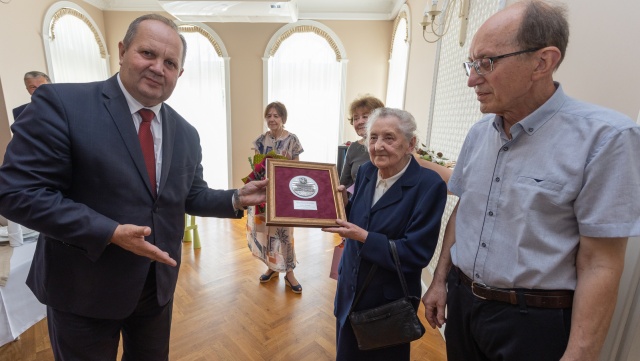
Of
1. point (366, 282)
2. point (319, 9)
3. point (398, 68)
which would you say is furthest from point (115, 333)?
point (319, 9)

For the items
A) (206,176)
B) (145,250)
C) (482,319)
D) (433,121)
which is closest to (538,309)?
(482,319)

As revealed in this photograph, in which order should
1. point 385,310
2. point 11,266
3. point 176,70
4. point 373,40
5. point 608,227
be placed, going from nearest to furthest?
point 608,227 < point 176,70 < point 385,310 < point 11,266 < point 373,40

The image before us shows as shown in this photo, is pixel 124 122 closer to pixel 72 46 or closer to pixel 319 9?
pixel 319 9

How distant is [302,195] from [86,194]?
0.78 m

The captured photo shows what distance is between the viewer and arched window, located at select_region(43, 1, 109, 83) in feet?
14.1

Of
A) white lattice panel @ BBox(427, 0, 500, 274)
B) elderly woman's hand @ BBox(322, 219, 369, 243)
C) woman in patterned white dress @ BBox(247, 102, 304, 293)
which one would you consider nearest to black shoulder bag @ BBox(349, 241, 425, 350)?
elderly woman's hand @ BBox(322, 219, 369, 243)

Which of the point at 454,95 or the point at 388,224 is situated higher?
the point at 454,95

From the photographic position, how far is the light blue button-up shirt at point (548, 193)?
2.51 feet

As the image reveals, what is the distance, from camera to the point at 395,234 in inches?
52.4

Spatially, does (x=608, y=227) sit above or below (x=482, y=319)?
above

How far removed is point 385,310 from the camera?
Result: 50.9 inches

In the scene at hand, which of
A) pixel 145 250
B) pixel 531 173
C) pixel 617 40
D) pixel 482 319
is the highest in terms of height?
pixel 617 40

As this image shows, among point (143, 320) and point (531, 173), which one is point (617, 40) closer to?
point (531, 173)

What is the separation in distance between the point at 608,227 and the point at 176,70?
1.46 m
